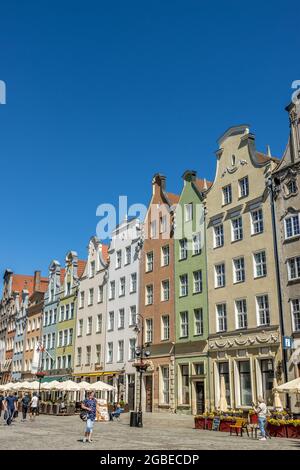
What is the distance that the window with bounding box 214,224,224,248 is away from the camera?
38938 millimetres

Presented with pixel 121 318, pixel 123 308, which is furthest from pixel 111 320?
pixel 123 308

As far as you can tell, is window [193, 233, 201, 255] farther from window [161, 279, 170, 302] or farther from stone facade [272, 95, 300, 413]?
stone facade [272, 95, 300, 413]

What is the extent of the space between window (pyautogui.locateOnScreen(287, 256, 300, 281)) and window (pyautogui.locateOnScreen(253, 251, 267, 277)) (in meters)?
2.02

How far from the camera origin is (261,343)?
110 ft

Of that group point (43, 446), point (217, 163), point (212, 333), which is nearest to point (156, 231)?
point (217, 163)

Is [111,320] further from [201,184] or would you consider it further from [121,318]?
[201,184]

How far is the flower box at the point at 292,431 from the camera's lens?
23062mm

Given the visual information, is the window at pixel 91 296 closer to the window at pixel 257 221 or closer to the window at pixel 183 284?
the window at pixel 183 284

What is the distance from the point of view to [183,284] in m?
42.1

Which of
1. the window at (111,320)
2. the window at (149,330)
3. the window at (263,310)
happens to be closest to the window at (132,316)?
the window at (149,330)

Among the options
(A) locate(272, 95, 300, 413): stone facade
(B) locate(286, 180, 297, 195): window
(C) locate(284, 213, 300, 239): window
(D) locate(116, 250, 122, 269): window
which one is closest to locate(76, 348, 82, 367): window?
(D) locate(116, 250, 122, 269): window

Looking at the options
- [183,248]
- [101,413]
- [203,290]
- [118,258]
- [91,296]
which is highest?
[118,258]

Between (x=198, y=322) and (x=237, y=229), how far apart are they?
7.44 m
